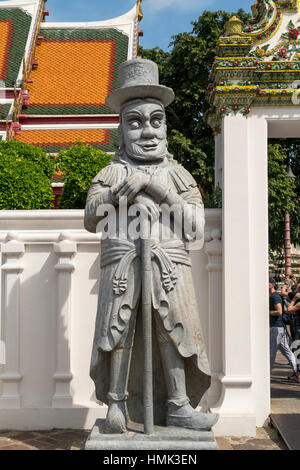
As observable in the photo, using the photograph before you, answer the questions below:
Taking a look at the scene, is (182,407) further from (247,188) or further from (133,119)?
(247,188)

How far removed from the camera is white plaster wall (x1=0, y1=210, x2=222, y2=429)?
18.0ft

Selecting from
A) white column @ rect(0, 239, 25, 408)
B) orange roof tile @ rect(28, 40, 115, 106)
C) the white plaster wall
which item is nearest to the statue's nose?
the white plaster wall

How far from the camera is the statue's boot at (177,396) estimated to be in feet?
12.6

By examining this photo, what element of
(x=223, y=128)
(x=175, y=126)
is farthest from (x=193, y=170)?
(x=223, y=128)

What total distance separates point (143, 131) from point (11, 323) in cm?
256

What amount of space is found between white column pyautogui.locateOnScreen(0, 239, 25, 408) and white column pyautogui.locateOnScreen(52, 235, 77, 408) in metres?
0.38

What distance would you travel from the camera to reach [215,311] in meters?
5.62

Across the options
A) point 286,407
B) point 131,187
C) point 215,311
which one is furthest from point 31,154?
point 286,407

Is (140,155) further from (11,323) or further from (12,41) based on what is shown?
(12,41)

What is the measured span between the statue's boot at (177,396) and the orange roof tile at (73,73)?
40.0 feet

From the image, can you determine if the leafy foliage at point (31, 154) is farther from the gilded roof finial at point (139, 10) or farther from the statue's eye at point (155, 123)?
the gilded roof finial at point (139, 10)

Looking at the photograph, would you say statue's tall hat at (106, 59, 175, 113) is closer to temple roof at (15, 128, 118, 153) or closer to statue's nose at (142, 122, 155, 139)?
statue's nose at (142, 122, 155, 139)

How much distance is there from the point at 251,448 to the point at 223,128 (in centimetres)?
303

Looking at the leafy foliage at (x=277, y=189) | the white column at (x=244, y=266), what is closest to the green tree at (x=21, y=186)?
the white column at (x=244, y=266)
